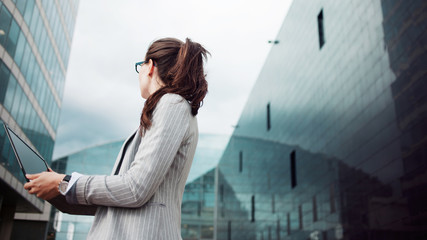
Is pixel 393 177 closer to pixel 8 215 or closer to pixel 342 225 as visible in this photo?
pixel 342 225

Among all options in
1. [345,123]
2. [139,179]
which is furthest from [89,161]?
[139,179]

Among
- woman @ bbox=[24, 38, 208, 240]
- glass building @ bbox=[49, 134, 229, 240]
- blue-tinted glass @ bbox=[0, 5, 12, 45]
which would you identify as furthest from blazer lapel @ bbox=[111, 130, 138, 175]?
glass building @ bbox=[49, 134, 229, 240]

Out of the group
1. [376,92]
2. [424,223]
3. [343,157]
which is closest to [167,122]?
[424,223]

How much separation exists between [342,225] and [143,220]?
23746 millimetres

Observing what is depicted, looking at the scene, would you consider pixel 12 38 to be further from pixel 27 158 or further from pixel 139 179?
pixel 139 179

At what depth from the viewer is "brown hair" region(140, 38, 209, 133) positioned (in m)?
2.16

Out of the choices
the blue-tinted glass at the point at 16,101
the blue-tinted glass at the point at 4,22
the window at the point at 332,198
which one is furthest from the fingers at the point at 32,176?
the window at the point at 332,198

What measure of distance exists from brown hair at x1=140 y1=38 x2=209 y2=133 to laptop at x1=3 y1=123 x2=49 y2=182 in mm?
571

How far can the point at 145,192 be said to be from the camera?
1.79 meters

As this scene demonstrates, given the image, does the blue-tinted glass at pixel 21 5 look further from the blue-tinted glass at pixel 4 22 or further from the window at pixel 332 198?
the window at pixel 332 198

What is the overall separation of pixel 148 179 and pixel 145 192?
0.05 meters

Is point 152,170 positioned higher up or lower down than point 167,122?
lower down

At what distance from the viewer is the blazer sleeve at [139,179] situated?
70.3 inches

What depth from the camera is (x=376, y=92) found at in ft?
67.4
